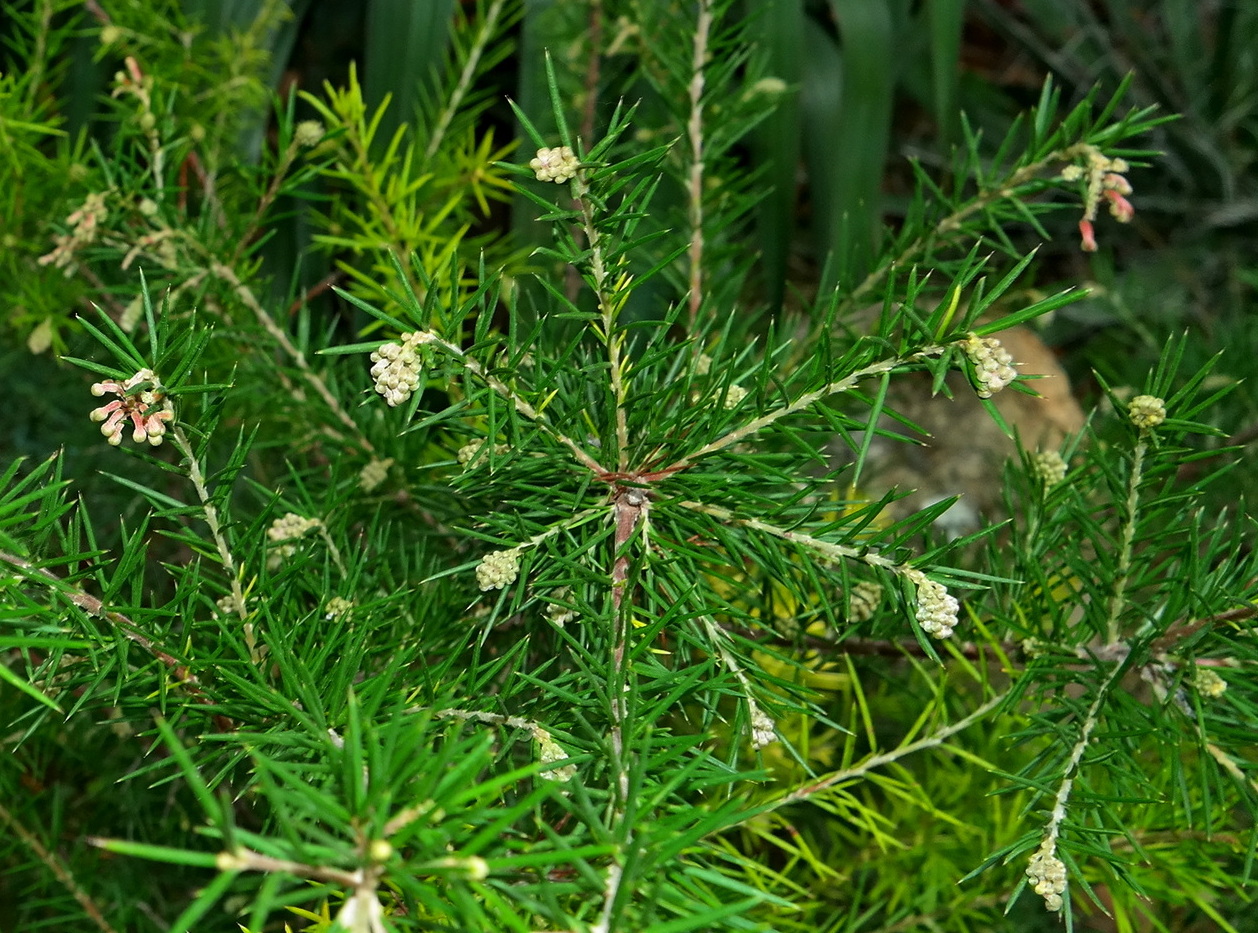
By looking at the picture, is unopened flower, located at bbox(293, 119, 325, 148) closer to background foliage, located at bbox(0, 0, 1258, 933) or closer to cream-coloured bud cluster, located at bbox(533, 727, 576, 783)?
background foliage, located at bbox(0, 0, 1258, 933)

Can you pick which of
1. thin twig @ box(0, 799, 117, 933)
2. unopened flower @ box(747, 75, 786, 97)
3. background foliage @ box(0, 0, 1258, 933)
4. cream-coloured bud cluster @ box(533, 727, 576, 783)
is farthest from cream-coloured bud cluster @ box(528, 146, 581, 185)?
thin twig @ box(0, 799, 117, 933)

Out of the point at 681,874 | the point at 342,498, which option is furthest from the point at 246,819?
the point at 681,874

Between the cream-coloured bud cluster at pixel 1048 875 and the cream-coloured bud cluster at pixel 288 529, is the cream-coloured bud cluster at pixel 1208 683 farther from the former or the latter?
the cream-coloured bud cluster at pixel 288 529

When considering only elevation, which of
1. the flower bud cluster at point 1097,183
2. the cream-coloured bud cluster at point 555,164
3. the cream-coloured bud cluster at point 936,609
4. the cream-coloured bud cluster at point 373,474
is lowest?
the cream-coloured bud cluster at point 373,474

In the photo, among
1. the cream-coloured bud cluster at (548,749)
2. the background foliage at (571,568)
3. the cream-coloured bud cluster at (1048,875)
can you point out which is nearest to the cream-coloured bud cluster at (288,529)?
the background foliage at (571,568)

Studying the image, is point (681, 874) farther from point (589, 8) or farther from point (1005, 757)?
point (589, 8)

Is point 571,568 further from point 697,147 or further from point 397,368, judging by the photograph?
point 697,147

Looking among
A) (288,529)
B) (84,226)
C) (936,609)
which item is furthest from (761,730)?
(84,226)
